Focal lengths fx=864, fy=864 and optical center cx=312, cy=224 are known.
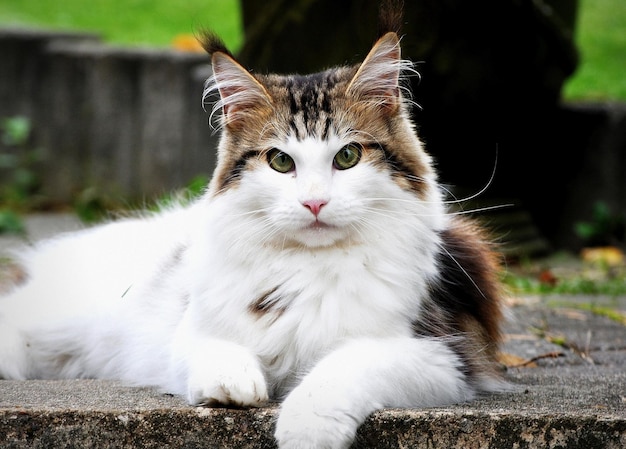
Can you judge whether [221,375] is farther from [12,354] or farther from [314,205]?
[12,354]

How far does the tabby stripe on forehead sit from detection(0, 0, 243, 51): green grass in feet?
24.4

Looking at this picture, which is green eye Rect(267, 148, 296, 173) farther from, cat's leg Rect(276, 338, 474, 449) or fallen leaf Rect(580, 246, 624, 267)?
fallen leaf Rect(580, 246, 624, 267)

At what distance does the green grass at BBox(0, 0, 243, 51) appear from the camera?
1017 centimetres

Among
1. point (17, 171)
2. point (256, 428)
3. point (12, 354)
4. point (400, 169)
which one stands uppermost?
point (400, 169)

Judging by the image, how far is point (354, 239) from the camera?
2.54m

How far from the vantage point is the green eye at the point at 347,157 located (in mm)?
2516

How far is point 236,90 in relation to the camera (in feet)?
8.92

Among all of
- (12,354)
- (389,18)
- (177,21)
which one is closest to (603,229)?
(389,18)

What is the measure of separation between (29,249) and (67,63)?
485cm

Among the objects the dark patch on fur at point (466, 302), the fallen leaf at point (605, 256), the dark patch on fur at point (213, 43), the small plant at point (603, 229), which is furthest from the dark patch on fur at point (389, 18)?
the small plant at point (603, 229)

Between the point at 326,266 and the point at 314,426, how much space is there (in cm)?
56

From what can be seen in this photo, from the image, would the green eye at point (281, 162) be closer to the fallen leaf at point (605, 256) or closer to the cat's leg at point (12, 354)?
the cat's leg at point (12, 354)

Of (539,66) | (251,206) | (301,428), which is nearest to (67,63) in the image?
(539,66)

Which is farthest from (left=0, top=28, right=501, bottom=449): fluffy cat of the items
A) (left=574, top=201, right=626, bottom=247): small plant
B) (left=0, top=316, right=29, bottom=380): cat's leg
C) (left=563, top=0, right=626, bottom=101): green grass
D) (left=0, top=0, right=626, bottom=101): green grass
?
(left=0, top=0, right=626, bottom=101): green grass
